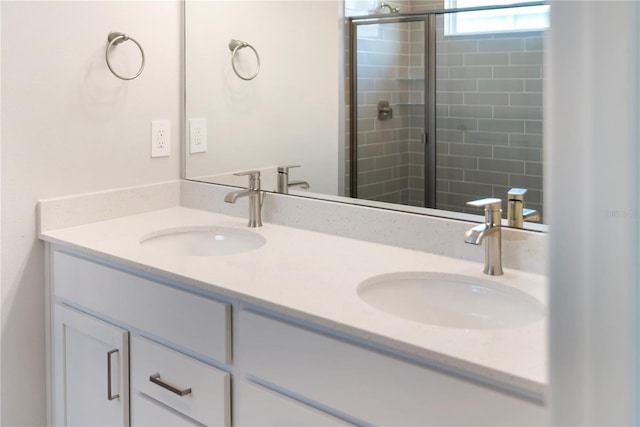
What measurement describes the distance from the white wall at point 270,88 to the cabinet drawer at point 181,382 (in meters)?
0.63

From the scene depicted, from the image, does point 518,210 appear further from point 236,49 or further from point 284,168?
point 236,49

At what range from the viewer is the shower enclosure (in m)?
1.36

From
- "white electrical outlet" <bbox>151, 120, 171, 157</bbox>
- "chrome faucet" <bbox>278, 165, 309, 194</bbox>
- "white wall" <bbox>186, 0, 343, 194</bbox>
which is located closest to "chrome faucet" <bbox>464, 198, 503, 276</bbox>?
"white wall" <bbox>186, 0, 343, 194</bbox>

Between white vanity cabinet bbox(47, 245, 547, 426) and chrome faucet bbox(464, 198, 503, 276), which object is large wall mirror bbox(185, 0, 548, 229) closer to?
chrome faucet bbox(464, 198, 503, 276)

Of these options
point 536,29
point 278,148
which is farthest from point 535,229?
point 278,148

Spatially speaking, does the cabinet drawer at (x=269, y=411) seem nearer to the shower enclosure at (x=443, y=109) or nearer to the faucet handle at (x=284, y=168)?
the shower enclosure at (x=443, y=109)

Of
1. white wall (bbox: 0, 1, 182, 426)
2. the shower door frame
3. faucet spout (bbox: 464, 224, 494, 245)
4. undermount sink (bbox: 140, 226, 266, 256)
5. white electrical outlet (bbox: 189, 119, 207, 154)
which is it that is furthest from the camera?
white electrical outlet (bbox: 189, 119, 207, 154)

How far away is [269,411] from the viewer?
1214 millimetres

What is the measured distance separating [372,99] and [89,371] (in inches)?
40.4

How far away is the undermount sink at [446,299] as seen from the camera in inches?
49.7

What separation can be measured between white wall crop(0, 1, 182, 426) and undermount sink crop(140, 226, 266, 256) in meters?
0.27

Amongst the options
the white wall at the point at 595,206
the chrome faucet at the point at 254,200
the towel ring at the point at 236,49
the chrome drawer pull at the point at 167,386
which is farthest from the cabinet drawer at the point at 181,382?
the white wall at the point at 595,206

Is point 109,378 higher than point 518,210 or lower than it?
lower

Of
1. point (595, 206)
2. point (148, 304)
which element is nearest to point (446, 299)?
point (148, 304)
